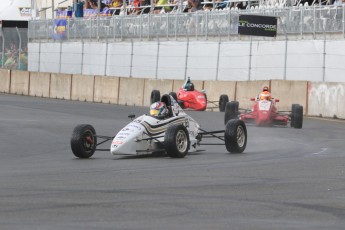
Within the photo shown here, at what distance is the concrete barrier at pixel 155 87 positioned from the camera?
39.0m

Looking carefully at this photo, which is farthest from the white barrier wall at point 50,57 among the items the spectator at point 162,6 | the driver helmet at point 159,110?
the driver helmet at point 159,110

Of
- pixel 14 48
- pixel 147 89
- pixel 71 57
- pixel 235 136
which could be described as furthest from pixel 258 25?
pixel 14 48

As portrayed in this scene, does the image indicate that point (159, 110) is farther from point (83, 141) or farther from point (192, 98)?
point (192, 98)

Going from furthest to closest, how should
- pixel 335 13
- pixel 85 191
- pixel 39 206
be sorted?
1. pixel 335 13
2. pixel 85 191
3. pixel 39 206

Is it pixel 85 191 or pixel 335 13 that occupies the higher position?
pixel 335 13

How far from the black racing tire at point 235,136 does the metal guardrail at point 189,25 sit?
567 inches

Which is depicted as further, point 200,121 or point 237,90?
point 237,90

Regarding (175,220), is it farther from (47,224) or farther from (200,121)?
(200,121)

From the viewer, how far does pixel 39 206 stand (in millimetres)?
10109

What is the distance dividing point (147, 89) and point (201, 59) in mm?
2335

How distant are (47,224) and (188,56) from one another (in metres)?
31.3

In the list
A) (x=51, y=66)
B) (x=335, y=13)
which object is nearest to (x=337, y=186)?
(x=335, y=13)

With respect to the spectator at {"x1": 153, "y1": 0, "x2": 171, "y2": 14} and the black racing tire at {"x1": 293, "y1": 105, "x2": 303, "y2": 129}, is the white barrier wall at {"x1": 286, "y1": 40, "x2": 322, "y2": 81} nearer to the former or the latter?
the black racing tire at {"x1": 293, "y1": 105, "x2": 303, "y2": 129}

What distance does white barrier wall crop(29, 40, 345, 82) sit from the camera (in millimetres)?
33459
